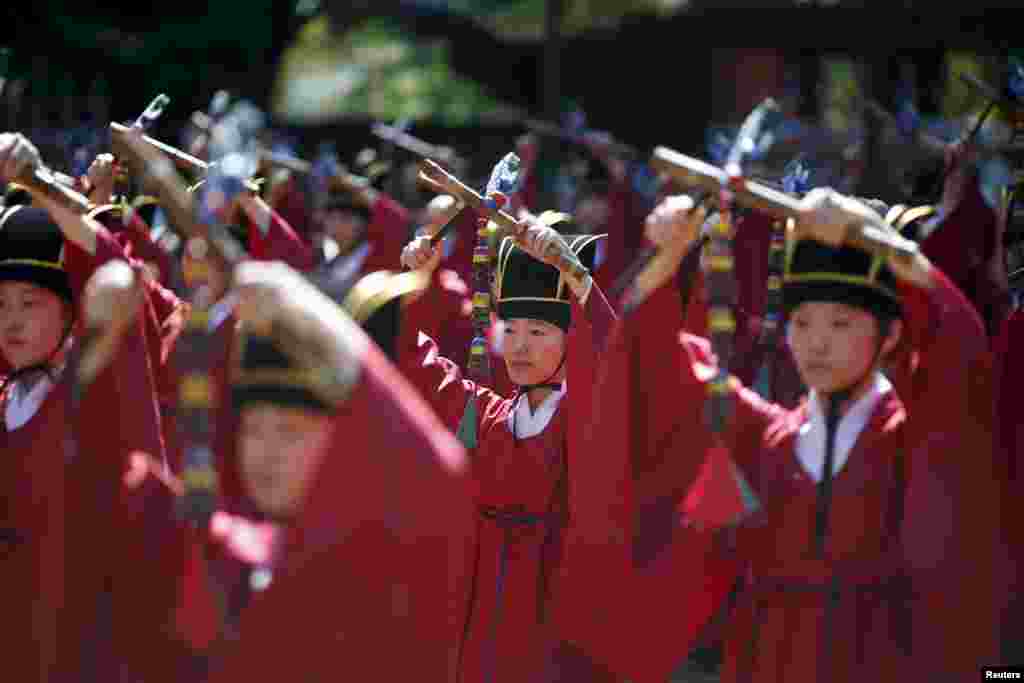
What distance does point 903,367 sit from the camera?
11.4ft

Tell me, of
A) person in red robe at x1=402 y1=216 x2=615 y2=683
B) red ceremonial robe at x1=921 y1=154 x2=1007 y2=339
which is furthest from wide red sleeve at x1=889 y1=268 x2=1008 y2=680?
red ceremonial robe at x1=921 y1=154 x2=1007 y2=339

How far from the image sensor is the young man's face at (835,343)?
3.40m

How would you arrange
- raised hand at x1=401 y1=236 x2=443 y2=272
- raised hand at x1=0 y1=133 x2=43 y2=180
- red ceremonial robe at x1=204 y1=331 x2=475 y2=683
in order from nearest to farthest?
red ceremonial robe at x1=204 y1=331 x2=475 y2=683 < raised hand at x1=0 y1=133 x2=43 y2=180 < raised hand at x1=401 y1=236 x2=443 y2=272

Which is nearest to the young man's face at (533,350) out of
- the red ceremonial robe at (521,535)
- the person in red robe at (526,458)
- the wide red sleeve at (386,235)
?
the person in red robe at (526,458)

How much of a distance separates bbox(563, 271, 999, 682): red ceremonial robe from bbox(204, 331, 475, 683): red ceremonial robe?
73cm

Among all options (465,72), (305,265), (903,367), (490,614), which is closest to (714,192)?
(903,367)

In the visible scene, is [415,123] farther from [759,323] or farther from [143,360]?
[143,360]

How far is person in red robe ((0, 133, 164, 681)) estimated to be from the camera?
3312 mm

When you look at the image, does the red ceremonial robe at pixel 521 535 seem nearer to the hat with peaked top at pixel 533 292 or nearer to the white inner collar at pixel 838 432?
the hat with peaked top at pixel 533 292

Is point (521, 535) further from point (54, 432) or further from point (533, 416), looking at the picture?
point (54, 432)

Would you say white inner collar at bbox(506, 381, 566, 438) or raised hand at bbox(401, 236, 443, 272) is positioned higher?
raised hand at bbox(401, 236, 443, 272)

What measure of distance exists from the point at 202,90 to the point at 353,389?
1168cm

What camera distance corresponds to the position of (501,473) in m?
4.53

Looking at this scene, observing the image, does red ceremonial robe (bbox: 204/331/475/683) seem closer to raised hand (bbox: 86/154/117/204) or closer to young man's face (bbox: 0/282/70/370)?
young man's face (bbox: 0/282/70/370)
